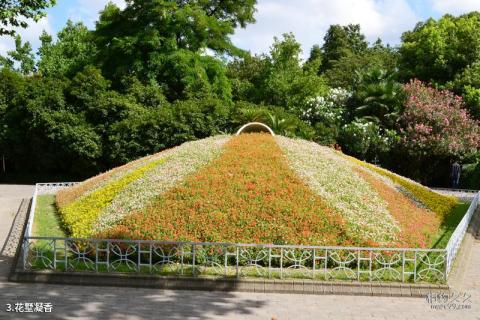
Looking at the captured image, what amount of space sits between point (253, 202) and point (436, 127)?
54.5ft

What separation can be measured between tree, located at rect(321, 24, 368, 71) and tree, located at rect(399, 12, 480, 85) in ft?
55.4

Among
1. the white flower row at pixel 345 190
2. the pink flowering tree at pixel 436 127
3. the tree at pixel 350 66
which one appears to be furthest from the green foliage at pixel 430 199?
the tree at pixel 350 66

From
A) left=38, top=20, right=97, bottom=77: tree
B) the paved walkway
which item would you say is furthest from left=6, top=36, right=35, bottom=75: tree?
the paved walkway

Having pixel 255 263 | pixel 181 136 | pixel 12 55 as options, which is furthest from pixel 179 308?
pixel 12 55

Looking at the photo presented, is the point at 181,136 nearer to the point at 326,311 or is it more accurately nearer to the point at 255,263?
the point at 255,263

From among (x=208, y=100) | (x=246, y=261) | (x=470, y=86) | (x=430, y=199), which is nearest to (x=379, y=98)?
(x=470, y=86)

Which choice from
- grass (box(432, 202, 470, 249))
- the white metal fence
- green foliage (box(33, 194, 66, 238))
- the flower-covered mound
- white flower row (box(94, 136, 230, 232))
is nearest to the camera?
the white metal fence

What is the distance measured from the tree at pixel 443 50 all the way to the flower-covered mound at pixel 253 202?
14076 millimetres

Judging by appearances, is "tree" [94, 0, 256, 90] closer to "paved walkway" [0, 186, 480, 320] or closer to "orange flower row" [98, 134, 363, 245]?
"orange flower row" [98, 134, 363, 245]

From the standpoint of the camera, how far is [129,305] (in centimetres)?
839

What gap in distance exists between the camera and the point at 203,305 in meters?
8.52

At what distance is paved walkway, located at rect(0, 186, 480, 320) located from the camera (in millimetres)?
8047

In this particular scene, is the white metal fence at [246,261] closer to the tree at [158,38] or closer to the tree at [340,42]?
the tree at [158,38]

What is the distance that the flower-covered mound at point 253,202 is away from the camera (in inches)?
455
